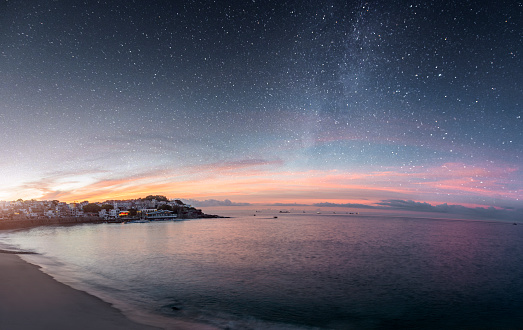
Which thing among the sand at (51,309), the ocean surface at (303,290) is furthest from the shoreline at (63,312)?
the ocean surface at (303,290)

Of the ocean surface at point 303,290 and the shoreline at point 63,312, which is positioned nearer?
the shoreline at point 63,312

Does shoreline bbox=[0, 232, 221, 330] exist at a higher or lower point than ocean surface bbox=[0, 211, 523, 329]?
higher

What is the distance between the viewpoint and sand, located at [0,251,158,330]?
10.1m

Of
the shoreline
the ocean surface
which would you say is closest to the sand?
the shoreline

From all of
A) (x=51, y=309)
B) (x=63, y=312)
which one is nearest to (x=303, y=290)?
(x=63, y=312)

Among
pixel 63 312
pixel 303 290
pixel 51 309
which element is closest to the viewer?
pixel 63 312

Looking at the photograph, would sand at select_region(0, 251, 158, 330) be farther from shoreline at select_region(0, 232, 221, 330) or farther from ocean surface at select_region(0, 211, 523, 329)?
ocean surface at select_region(0, 211, 523, 329)

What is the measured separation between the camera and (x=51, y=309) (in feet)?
38.3

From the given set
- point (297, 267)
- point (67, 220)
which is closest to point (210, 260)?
point (297, 267)

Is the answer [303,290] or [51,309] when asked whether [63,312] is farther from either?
[303,290]

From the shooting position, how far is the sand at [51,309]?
10.1 metres

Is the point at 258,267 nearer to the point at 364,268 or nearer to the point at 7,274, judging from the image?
the point at 364,268

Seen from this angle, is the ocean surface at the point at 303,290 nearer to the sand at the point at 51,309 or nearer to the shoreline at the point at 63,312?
the shoreline at the point at 63,312

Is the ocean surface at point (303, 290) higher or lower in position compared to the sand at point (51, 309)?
lower
